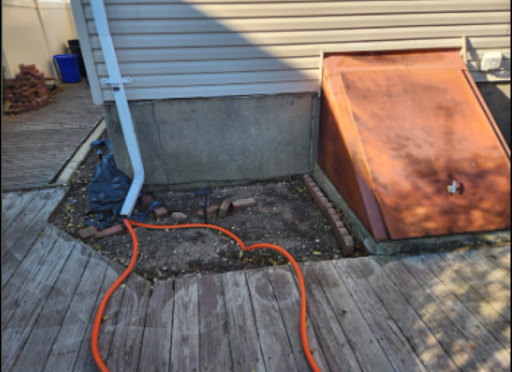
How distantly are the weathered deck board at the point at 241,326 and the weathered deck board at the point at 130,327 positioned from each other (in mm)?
616

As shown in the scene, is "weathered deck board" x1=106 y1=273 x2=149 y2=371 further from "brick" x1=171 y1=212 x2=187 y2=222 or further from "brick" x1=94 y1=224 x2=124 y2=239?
"brick" x1=171 y1=212 x2=187 y2=222

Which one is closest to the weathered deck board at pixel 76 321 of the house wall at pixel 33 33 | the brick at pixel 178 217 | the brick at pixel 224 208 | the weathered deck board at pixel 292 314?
the brick at pixel 178 217

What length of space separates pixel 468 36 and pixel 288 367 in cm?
414

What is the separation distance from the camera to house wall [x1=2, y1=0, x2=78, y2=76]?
8.04m

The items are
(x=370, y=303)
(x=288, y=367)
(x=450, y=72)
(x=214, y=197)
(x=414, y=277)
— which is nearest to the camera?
(x=288, y=367)

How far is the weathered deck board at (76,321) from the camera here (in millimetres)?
2172

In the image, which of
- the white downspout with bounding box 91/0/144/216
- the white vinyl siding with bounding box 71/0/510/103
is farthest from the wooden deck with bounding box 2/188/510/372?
the white vinyl siding with bounding box 71/0/510/103

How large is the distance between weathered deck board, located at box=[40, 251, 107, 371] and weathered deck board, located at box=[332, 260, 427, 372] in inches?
77.2

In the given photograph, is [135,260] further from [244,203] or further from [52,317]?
[244,203]

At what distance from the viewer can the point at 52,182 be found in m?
4.37

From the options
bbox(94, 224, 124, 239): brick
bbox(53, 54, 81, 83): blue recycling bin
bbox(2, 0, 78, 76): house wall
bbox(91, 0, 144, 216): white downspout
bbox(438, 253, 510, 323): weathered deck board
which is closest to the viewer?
bbox(438, 253, 510, 323): weathered deck board

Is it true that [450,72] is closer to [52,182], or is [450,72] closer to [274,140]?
[274,140]

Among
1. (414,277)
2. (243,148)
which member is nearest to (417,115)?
(414,277)

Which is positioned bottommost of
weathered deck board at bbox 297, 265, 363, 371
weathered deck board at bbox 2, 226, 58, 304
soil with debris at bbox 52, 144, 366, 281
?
soil with debris at bbox 52, 144, 366, 281
